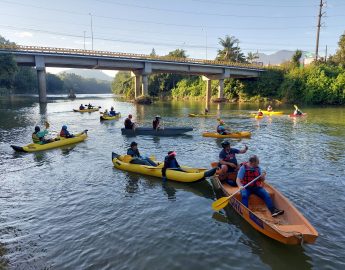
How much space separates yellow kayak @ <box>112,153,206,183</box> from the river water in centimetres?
28

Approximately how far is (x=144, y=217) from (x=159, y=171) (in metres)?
3.67

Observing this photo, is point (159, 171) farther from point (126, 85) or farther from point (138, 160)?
point (126, 85)

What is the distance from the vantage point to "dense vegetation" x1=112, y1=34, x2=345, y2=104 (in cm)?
5978

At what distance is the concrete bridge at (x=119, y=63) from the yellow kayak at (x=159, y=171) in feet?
150

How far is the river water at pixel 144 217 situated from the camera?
734 cm

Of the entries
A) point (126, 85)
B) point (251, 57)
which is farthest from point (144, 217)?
point (126, 85)

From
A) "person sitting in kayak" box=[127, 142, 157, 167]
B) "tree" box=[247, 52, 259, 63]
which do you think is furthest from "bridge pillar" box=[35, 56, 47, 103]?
"tree" box=[247, 52, 259, 63]

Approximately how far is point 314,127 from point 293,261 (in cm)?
2296

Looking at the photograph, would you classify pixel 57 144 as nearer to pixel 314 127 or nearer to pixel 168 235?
pixel 168 235

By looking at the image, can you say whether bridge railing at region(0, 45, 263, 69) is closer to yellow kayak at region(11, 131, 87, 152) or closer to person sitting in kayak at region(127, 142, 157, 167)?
yellow kayak at region(11, 131, 87, 152)

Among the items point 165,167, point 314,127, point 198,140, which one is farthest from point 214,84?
point 165,167

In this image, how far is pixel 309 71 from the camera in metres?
64.8

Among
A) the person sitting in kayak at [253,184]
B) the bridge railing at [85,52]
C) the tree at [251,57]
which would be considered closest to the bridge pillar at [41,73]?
the bridge railing at [85,52]

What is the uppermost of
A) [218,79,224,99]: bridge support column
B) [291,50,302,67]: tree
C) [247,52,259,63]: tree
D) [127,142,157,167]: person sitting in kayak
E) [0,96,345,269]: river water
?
[247,52,259,63]: tree
